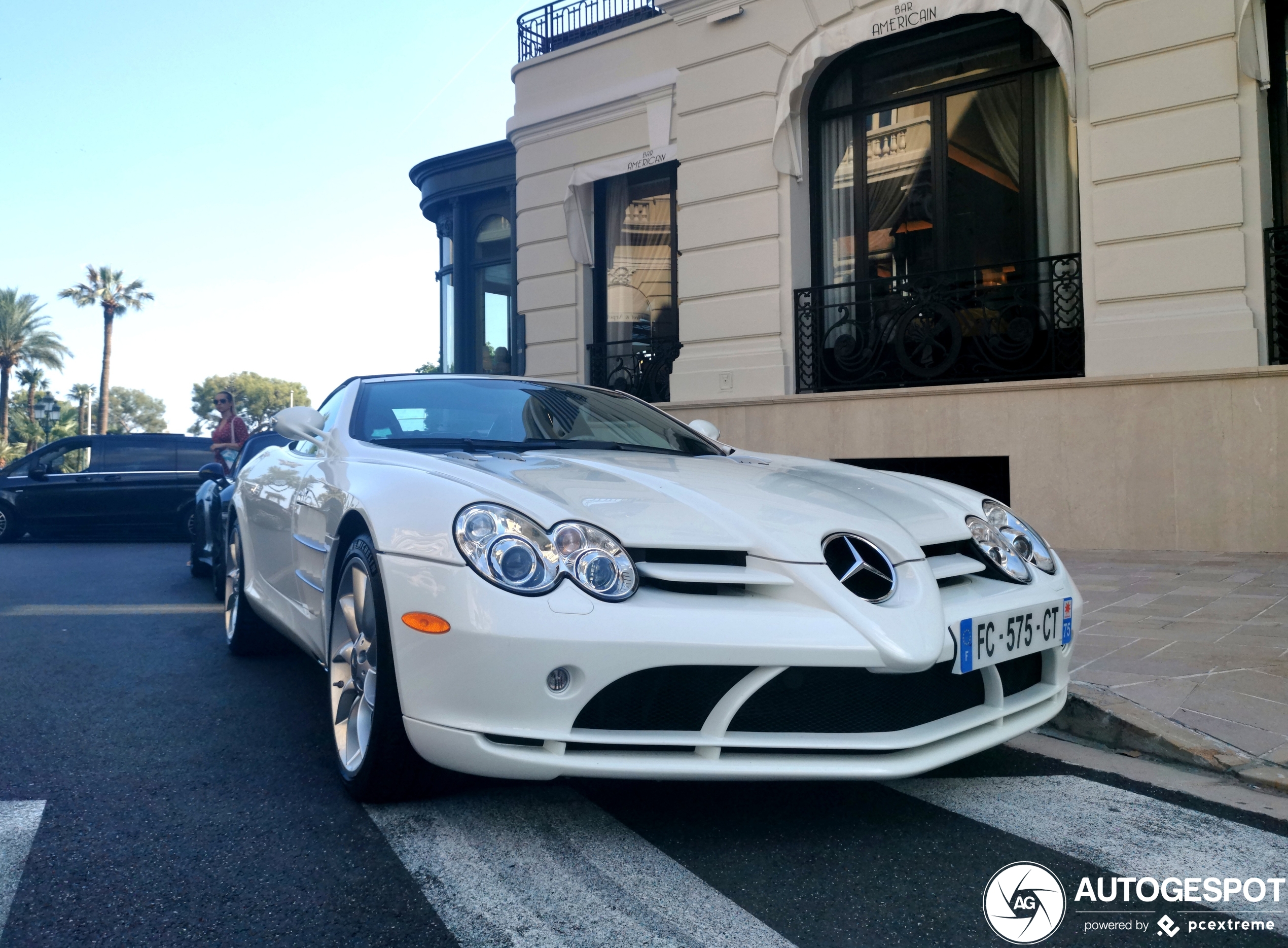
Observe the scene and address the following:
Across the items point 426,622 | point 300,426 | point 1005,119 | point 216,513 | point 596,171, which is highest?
point 596,171

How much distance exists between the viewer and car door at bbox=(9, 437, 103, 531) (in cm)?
1315

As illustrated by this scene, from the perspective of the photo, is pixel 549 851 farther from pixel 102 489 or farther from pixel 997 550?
pixel 102 489

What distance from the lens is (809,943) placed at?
201 cm

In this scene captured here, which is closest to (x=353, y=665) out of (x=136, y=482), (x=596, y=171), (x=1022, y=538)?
(x=1022, y=538)

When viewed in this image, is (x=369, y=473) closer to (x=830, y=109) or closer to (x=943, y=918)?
(x=943, y=918)

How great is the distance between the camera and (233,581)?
519 centimetres

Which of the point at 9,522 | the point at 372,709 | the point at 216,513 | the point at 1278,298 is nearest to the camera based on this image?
the point at 372,709

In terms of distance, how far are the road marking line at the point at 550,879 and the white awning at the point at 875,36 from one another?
818 cm

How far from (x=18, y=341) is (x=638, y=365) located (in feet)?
158

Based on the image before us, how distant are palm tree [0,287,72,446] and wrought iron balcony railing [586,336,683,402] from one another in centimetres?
4498

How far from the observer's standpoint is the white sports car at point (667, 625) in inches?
94.7

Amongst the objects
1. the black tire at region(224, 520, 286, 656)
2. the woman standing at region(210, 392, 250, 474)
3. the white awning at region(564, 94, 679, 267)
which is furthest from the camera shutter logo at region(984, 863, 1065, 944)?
the white awning at region(564, 94, 679, 267)

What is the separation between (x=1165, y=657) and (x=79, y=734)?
4.17m

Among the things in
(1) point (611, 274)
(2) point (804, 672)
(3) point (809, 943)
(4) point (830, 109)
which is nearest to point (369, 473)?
(2) point (804, 672)
